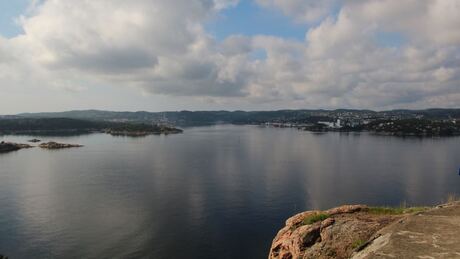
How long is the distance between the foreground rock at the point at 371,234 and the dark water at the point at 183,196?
24064 millimetres

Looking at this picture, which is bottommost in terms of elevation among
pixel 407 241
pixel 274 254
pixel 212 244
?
pixel 212 244

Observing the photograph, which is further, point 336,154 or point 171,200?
point 336,154

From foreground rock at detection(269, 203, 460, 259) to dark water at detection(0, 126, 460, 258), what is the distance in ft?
79.0

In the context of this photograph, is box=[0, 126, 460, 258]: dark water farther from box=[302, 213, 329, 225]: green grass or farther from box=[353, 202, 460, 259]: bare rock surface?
Result: box=[353, 202, 460, 259]: bare rock surface

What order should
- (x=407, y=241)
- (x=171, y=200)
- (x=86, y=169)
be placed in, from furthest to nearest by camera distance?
(x=86, y=169) < (x=171, y=200) < (x=407, y=241)

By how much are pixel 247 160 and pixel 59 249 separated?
7202 centimetres

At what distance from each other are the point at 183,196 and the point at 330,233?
50.8m

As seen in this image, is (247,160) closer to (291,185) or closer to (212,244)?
(291,185)

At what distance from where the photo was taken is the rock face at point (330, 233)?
12.5 m

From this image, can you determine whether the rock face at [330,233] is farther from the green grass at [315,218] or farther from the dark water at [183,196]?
the dark water at [183,196]

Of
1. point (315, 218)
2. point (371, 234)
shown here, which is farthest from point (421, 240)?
point (315, 218)

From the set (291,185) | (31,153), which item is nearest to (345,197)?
(291,185)

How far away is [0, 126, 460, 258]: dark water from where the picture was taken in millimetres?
41156

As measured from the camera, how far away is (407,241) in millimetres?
8688
